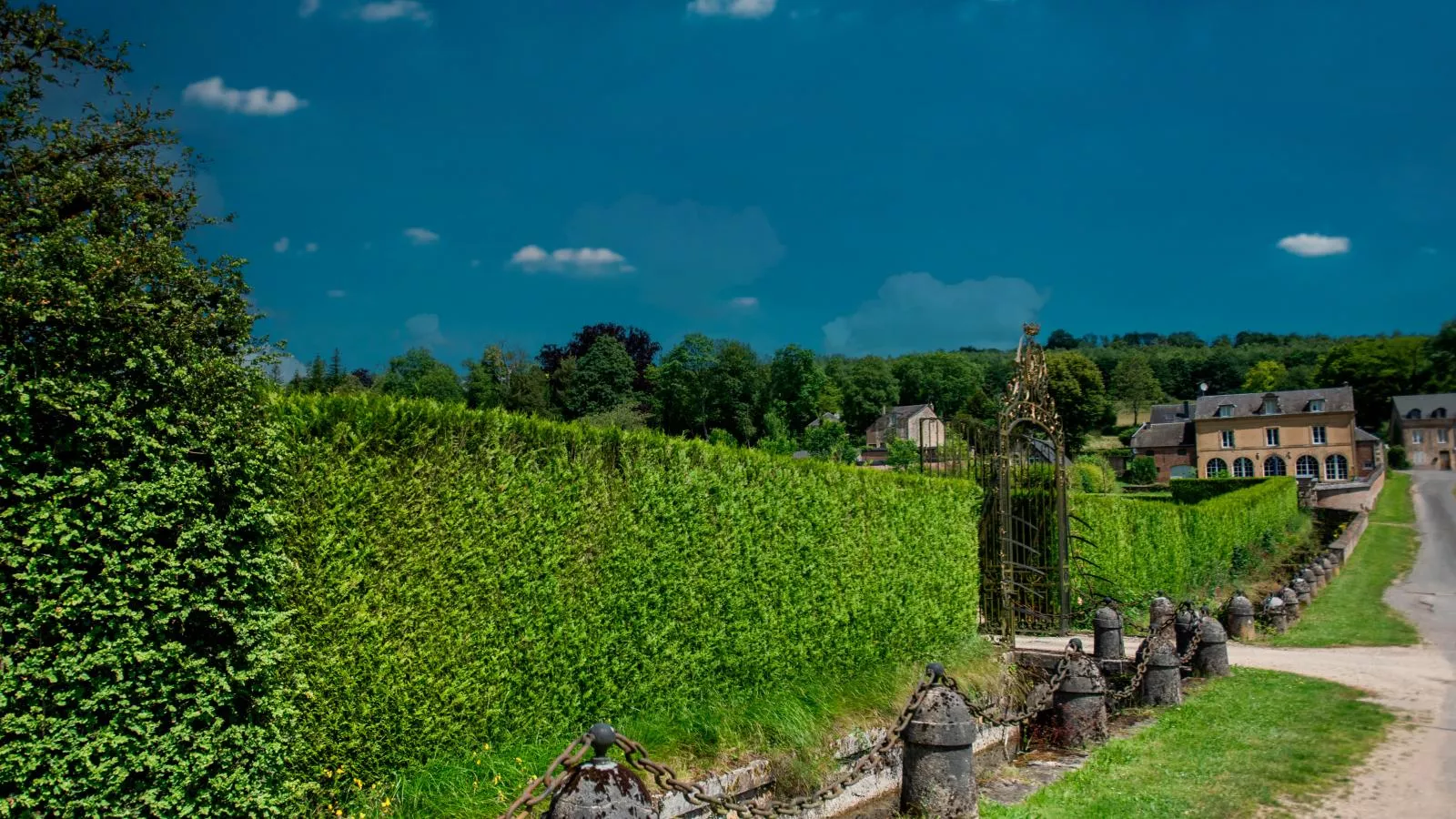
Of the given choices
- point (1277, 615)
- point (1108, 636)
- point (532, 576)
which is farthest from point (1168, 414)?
point (532, 576)

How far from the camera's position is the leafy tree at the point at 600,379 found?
76375 millimetres

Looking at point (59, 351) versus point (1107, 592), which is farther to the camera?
point (1107, 592)

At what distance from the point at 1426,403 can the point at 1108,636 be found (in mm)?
87707

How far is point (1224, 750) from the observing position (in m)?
7.72

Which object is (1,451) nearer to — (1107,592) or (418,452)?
(418,452)

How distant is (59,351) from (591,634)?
372 centimetres

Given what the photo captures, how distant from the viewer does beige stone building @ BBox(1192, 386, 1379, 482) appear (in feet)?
210

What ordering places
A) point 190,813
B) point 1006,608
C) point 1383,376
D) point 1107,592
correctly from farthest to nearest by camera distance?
point 1383,376
point 1107,592
point 1006,608
point 190,813

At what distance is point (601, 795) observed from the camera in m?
3.16

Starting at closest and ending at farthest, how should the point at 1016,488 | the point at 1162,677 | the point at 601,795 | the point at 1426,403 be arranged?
the point at 601,795
the point at 1162,677
the point at 1016,488
the point at 1426,403

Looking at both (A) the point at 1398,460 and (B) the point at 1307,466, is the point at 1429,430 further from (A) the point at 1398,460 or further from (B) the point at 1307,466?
(B) the point at 1307,466

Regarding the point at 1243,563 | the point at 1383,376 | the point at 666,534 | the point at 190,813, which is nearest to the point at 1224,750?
the point at 666,534

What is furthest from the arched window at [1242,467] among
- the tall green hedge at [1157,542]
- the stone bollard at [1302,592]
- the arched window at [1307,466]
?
the stone bollard at [1302,592]

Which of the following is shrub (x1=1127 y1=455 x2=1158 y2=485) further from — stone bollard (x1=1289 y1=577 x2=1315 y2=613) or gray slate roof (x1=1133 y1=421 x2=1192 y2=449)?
stone bollard (x1=1289 y1=577 x2=1315 y2=613)
